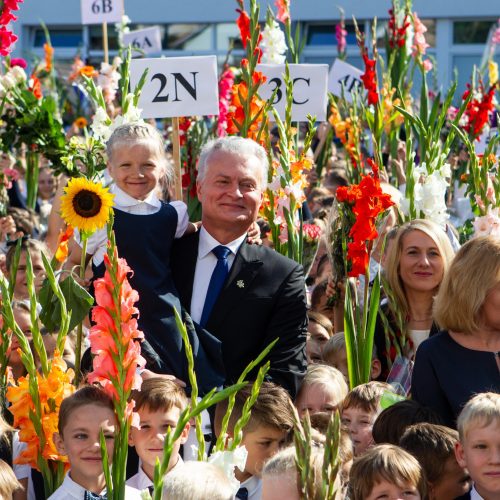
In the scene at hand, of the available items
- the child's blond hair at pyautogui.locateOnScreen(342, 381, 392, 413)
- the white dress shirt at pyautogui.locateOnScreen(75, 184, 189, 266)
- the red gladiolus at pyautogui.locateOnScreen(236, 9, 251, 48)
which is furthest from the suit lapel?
the red gladiolus at pyautogui.locateOnScreen(236, 9, 251, 48)

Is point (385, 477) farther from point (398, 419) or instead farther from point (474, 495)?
point (398, 419)

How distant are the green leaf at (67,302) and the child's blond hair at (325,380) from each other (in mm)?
1082

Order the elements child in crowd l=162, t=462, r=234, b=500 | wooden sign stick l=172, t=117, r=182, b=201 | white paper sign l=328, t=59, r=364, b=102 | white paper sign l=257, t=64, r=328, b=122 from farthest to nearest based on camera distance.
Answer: white paper sign l=328, t=59, r=364, b=102, white paper sign l=257, t=64, r=328, b=122, wooden sign stick l=172, t=117, r=182, b=201, child in crowd l=162, t=462, r=234, b=500

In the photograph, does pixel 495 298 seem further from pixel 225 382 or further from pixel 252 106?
pixel 252 106

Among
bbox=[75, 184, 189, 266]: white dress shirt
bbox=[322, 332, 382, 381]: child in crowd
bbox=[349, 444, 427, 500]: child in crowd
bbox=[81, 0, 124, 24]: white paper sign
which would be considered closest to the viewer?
bbox=[349, 444, 427, 500]: child in crowd

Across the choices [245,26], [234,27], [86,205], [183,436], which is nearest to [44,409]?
[183,436]

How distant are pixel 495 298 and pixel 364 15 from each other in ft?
42.3

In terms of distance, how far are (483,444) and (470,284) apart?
63cm

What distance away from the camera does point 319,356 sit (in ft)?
15.5

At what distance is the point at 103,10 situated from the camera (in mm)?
7578

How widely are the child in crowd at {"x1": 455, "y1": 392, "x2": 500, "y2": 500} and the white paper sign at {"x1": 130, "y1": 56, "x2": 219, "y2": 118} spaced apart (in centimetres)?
192

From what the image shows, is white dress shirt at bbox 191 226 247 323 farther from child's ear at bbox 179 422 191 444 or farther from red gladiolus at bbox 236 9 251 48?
red gladiolus at bbox 236 9 251 48

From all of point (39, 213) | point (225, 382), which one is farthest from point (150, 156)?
point (39, 213)

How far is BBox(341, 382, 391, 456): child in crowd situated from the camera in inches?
144
